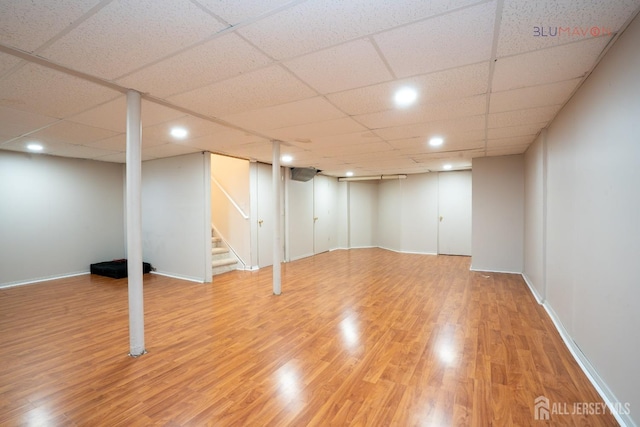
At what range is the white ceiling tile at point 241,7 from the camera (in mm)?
1516

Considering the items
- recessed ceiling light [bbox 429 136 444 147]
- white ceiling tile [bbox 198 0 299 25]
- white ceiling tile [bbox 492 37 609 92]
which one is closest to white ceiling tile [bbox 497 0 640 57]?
white ceiling tile [bbox 492 37 609 92]

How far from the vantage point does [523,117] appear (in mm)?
3453

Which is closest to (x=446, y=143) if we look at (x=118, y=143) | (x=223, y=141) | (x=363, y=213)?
(x=223, y=141)

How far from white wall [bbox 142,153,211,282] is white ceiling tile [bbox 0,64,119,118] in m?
2.56

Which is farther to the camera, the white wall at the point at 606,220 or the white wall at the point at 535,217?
the white wall at the point at 535,217

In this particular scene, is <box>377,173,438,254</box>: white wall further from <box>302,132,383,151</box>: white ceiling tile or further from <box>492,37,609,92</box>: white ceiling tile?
<box>492,37,609,92</box>: white ceiling tile

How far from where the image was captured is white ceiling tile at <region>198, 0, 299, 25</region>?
1516mm

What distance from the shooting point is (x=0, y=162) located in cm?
530

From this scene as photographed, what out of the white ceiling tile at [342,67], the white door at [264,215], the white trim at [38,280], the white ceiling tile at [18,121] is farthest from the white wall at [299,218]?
the white ceiling tile at [342,67]

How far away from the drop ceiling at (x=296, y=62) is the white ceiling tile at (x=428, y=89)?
0.06 feet

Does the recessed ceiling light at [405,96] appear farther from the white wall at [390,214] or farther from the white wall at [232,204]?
the white wall at [390,214]

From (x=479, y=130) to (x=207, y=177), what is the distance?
4755 millimetres

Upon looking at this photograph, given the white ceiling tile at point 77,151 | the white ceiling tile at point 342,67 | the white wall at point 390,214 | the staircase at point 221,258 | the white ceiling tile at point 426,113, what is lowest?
the staircase at point 221,258

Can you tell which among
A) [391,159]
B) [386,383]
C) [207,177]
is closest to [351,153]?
[391,159]
